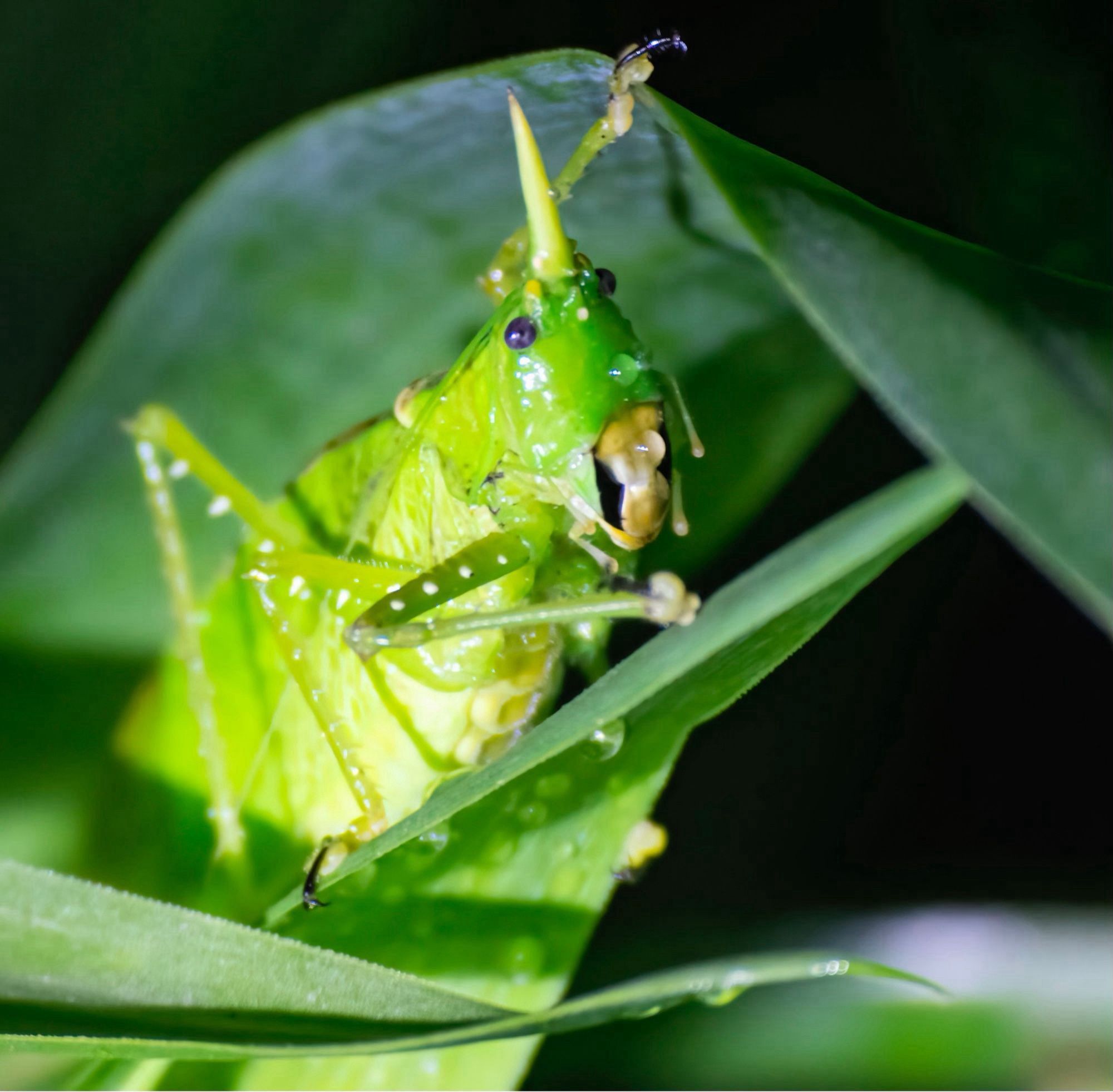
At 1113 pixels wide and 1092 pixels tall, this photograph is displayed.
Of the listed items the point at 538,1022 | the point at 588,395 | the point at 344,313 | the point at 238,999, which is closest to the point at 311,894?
the point at 238,999

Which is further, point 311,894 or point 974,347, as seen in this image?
point 311,894

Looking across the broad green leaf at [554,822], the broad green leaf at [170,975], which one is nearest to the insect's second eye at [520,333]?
the broad green leaf at [554,822]

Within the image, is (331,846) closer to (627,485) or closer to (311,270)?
(627,485)

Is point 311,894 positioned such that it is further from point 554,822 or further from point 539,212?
point 539,212

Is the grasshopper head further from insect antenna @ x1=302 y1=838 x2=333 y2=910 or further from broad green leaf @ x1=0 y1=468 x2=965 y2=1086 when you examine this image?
insect antenna @ x1=302 y1=838 x2=333 y2=910

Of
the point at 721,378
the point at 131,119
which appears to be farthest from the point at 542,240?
the point at 131,119
